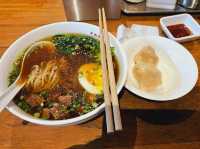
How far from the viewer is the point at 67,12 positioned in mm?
1125

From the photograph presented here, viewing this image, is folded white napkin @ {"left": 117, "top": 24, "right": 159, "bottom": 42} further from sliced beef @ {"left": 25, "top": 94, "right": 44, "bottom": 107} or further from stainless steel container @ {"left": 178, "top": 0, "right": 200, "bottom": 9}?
sliced beef @ {"left": 25, "top": 94, "right": 44, "bottom": 107}

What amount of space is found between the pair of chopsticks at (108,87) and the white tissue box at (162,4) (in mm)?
415

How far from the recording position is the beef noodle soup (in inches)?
27.8

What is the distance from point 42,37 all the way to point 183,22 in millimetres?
627

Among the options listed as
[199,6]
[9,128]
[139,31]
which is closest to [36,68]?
[9,128]

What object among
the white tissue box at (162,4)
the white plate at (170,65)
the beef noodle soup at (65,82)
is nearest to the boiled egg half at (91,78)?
the beef noodle soup at (65,82)

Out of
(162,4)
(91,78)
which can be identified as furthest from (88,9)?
(91,78)

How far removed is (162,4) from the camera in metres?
1.13

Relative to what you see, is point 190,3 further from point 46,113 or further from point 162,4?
point 46,113

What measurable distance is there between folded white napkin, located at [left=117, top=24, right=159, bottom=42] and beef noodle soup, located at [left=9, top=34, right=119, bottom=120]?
0.21m

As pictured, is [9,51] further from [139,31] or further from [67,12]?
[139,31]

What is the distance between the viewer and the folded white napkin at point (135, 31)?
3.38ft

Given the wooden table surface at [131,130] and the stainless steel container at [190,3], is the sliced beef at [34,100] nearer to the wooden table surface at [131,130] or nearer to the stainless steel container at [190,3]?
the wooden table surface at [131,130]

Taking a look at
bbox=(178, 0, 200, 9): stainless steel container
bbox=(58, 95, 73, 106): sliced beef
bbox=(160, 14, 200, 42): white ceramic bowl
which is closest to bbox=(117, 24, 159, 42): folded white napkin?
bbox=(160, 14, 200, 42): white ceramic bowl
